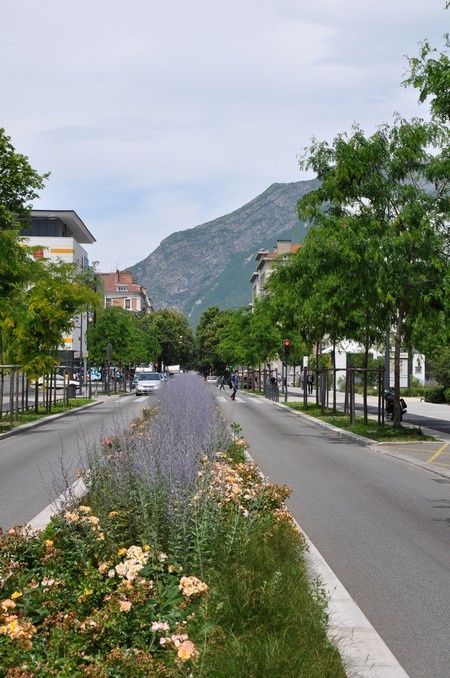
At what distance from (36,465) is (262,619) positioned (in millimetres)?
13764

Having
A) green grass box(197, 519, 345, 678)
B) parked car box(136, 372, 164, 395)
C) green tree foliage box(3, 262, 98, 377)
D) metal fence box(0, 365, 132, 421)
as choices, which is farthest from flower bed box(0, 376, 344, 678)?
parked car box(136, 372, 164, 395)

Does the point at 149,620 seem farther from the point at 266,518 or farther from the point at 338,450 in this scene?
the point at 338,450

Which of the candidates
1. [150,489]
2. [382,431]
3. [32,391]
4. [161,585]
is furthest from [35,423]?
[32,391]

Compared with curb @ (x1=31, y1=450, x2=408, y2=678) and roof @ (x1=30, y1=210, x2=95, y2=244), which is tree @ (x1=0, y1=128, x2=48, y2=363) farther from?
roof @ (x1=30, y1=210, x2=95, y2=244)

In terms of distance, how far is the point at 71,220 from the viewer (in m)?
101

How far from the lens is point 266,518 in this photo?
823cm

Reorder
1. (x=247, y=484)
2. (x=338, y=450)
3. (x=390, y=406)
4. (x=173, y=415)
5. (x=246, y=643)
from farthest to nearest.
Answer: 1. (x=390, y=406)
2. (x=338, y=450)
3. (x=173, y=415)
4. (x=247, y=484)
5. (x=246, y=643)

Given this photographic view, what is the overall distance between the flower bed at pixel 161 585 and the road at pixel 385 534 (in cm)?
68

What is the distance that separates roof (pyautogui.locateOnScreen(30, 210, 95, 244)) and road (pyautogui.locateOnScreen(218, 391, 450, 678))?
76588mm

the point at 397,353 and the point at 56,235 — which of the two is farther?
the point at 56,235

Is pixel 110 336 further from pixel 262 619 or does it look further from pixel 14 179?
pixel 262 619

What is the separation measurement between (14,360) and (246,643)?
36.3 m

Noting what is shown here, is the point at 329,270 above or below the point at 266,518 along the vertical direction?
above

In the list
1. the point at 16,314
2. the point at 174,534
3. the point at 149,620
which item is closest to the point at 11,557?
the point at 174,534
